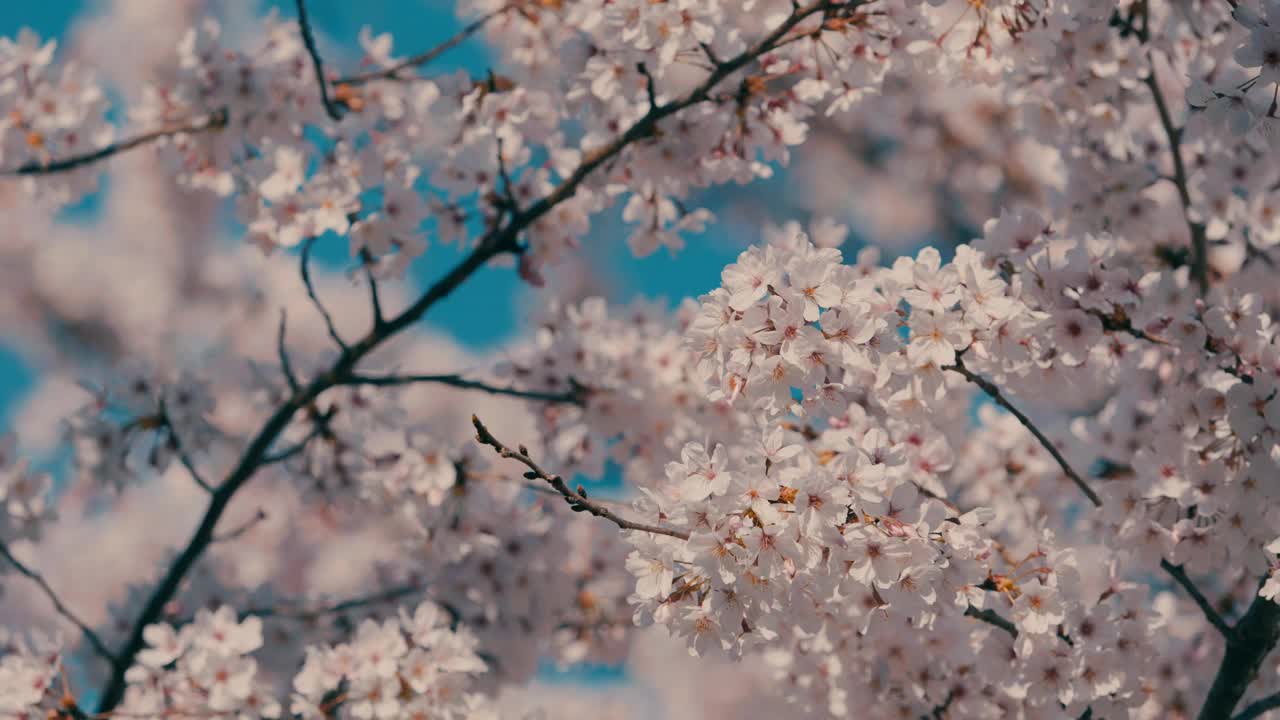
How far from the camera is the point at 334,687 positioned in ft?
11.3

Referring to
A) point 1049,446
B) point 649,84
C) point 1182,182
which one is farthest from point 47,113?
point 1182,182

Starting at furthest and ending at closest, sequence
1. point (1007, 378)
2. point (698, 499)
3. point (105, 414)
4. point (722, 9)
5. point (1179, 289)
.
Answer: point (105, 414) → point (1179, 289) → point (722, 9) → point (1007, 378) → point (698, 499)

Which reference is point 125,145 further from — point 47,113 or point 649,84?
point 649,84

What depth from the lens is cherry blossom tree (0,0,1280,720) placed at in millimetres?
2426

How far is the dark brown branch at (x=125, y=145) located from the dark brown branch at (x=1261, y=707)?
3926 millimetres

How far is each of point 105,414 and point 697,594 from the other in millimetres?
3002

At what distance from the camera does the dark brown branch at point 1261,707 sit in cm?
271

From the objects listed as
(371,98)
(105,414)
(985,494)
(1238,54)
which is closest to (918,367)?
(1238,54)

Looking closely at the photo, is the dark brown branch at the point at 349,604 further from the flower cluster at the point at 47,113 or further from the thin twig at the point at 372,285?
the flower cluster at the point at 47,113

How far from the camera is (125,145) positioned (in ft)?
13.2

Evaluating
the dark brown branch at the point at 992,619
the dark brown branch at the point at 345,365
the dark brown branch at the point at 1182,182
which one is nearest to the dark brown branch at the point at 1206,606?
the dark brown branch at the point at 992,619

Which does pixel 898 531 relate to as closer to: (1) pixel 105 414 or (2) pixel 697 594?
(2) pixel 697 594

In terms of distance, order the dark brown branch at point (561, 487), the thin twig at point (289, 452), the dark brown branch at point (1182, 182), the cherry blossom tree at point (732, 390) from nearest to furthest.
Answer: the dark brown branch at point (561, 487)
the cherry blossom tree at point (732, 390)
the thin twig at point (289, 452)
the dark brown branch at point (1182, 182)

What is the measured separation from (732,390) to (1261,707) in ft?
5.24
